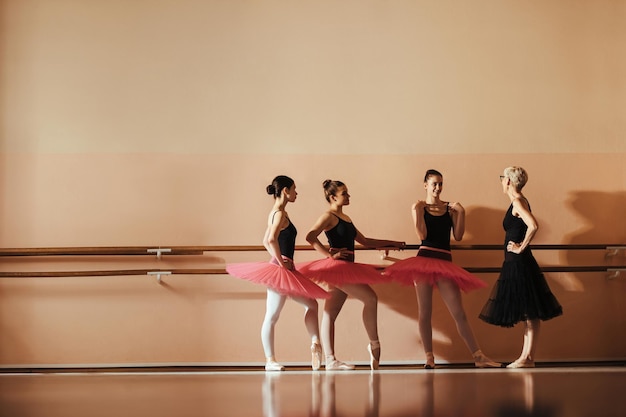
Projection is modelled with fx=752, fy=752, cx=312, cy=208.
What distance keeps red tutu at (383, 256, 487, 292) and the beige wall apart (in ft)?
1.68

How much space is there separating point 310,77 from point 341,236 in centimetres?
141

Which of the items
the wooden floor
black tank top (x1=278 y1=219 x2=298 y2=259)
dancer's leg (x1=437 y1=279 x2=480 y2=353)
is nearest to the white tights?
black tank top (x1=278 y1=219 x2=298 y2=259)

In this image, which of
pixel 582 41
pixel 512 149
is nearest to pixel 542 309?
→ pixel 512 149

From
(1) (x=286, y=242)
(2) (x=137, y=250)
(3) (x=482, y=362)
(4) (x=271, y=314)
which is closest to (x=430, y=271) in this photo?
(3) (x=482, y=362)

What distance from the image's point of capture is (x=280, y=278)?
503 centimetres

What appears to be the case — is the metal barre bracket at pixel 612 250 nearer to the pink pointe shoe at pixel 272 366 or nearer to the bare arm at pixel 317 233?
the bare arm at pixel 317 233

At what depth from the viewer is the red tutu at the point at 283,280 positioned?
499 centimetres

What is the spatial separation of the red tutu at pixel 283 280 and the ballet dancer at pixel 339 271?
0.44ft

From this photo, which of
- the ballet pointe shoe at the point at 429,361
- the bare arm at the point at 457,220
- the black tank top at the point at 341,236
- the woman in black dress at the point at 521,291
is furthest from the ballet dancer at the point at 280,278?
the woman in black dress at the point at 521,291

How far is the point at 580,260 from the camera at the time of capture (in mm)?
5902

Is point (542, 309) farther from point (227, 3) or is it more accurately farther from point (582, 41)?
point (227, 3)

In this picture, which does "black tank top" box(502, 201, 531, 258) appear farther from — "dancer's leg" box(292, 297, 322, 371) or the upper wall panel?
"dancer's leg" box(292, 297, 322, 371)

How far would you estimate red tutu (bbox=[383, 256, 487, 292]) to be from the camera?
523 centimetres

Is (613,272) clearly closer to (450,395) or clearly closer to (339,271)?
(339,271)
